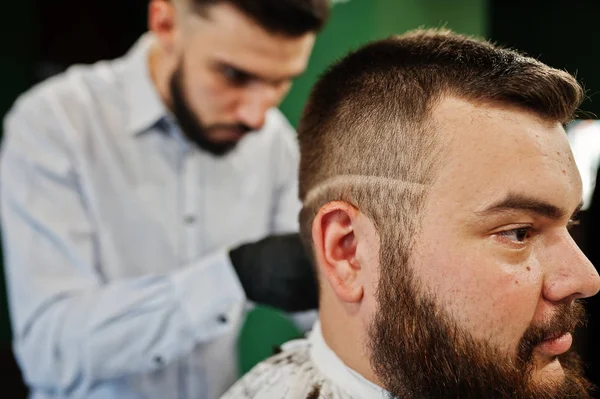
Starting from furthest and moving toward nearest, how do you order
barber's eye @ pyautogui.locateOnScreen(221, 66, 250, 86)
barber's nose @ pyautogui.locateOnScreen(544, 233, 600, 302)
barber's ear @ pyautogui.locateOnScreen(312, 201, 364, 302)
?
barber's eye @ pyautogui.locateOnScreen(221, 66, 250, 86)
barber's ear @ pyautogui.locateOnScreen(312, 201, 364, 302)
barber's nose @ pyautogui.locateOnScreen(544, 233, 600, 302)

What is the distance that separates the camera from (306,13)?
139 cm

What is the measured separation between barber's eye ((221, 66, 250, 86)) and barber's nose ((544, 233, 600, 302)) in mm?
948

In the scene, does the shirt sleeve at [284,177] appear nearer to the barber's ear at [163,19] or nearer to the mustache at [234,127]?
the mustache at [234,127]

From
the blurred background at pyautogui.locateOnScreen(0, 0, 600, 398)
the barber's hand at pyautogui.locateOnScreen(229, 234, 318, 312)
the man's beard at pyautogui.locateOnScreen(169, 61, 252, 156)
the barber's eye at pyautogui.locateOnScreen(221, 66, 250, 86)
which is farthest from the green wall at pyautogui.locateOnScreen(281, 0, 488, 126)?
the barber's hand at pyautogui.locateOnScreen(229, 234, 318, 312)

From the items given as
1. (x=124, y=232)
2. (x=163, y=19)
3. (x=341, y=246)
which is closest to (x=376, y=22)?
(x=341, y=246)

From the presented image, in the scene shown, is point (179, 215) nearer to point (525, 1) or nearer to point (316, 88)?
point (316, 88)

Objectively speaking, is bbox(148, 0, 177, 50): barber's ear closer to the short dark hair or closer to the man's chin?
the short dark hair

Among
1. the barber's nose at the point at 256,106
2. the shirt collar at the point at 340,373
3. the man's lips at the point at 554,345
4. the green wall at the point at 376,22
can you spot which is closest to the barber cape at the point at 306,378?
the shirt collar at the point at 340,373

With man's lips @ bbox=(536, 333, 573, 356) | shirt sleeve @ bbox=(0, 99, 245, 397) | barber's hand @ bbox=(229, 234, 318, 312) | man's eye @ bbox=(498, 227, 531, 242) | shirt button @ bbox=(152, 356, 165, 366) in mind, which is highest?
man's eye @ bbox=(498, 227, 531, 242)

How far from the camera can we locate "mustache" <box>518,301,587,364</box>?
2.56 ft

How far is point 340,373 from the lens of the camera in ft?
3.11

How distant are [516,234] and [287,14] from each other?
85 cm

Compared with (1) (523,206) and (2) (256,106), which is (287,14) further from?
(1) (523,206)

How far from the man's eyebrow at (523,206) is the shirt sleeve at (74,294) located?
71 cm
